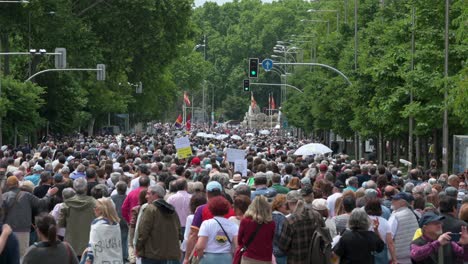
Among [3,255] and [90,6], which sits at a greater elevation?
[90,6]

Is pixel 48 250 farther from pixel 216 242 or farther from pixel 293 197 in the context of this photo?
pixel 293 197

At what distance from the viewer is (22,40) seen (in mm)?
65188

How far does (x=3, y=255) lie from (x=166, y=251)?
365cm

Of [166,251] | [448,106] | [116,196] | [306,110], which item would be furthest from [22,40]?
[166,251]

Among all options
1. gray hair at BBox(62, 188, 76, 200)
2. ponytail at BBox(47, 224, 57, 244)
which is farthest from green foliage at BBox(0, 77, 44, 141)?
ponytail at BBox(47, 224, 57, 244)

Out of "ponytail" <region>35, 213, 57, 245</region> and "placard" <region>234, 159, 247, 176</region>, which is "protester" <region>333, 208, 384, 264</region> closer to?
"ponytail" <region>35, 213, 57, 245</region>

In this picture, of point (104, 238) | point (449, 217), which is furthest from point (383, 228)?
point (104, 238)

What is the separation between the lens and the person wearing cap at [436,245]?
1265 centimetres

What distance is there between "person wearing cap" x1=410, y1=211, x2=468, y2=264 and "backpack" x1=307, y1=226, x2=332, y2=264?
0.92 metres

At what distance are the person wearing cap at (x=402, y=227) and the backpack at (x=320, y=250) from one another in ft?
5.90

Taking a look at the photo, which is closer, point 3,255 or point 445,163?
point 3,255

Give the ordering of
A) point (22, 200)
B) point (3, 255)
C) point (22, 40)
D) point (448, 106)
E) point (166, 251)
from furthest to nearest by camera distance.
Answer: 1. point (22, 40)
2. point (448, 106)
3. point (22, 200)
4. point (166, 251)
5. point (3, 255)

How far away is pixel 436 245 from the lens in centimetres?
1273

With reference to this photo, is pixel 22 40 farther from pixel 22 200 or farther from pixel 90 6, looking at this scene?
pixel 22 200
